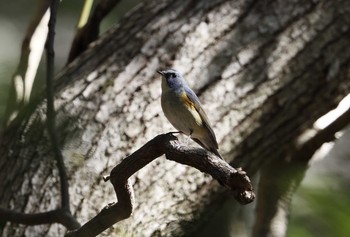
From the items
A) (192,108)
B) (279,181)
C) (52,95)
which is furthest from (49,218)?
(279,181)

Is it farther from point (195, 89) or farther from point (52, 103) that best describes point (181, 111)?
point (52, 103)

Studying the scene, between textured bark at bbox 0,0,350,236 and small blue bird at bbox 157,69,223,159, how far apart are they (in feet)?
0.90

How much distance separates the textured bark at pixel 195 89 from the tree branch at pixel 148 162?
0.64 meters

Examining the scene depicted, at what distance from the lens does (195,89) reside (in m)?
2.73

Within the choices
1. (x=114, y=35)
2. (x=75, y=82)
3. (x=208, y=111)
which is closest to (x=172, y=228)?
(x=208, y=111)

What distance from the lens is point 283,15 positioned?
2.92 meters

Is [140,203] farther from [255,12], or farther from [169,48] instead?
[255,12]

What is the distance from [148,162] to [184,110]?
641mm

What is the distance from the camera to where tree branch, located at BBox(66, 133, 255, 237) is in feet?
4.73

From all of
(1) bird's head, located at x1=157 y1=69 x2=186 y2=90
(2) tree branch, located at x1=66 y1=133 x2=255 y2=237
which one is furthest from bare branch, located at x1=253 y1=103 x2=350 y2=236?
(2) tree branch, located at x1=66 y1=133 x2=255 y2=237

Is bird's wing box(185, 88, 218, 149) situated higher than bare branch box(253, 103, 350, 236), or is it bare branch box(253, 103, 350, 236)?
bird's wing box(185, 88, 218, 149)

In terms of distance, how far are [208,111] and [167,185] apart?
0.31 meters

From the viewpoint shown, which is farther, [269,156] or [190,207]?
[269,156]

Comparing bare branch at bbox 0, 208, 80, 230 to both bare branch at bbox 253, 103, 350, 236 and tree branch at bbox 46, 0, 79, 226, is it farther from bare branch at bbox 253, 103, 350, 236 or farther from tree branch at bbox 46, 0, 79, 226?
bare branch at bbox 253, 103, 350, 236
